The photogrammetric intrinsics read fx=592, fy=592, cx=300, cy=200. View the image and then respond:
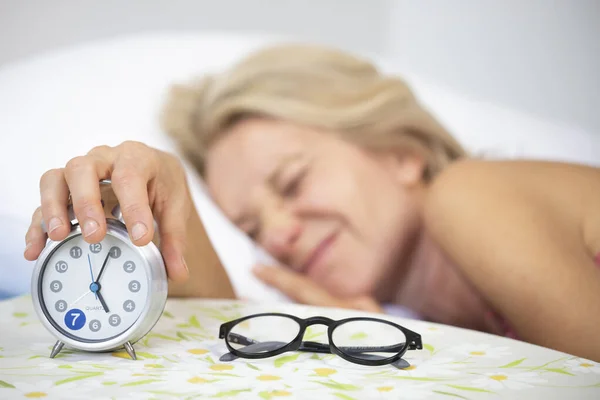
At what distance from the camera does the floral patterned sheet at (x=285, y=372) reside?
0.52 metres

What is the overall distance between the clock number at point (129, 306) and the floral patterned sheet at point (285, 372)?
0.16ft

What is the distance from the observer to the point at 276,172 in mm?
1291

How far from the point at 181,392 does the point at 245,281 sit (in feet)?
2.32

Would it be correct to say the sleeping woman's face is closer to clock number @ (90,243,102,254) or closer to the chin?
the chin

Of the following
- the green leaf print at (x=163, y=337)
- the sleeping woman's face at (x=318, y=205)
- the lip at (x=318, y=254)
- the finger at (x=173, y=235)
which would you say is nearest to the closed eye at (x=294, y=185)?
the sleeping woman's face at (x=318, y=205)

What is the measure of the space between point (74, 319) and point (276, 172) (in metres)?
0.73

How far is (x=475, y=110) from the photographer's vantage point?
55.0 inches

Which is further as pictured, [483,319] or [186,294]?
[483,319]

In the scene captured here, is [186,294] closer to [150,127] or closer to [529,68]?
[150,127]

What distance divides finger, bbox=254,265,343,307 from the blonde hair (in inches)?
11.9

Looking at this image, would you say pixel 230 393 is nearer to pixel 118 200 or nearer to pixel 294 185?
pixel 118 200

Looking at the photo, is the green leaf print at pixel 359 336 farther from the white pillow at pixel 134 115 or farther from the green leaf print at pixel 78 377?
the white pillow at pixel 134 115

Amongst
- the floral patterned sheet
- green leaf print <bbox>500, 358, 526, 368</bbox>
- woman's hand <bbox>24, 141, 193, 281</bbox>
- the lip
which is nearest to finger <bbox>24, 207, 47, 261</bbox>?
woman's hand <bbox>24, 141, 193, 281</bbox>

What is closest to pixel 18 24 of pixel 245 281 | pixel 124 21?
pixel 124 21
